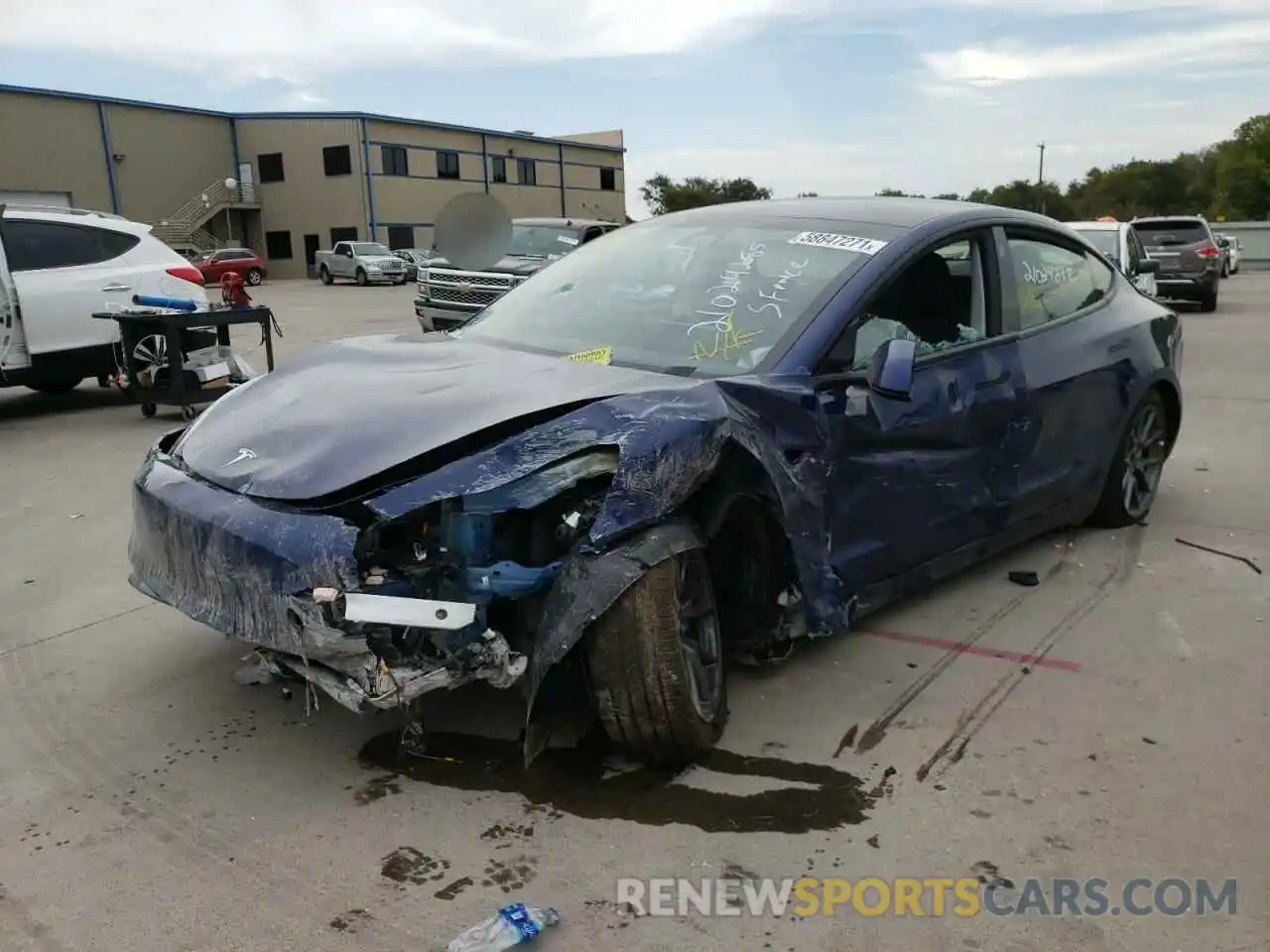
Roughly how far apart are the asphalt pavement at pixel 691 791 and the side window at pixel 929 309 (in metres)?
1.13

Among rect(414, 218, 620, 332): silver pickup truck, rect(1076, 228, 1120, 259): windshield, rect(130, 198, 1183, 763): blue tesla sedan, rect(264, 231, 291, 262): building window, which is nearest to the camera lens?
rect(130, 198, 1183, 763): blue tesla sedan

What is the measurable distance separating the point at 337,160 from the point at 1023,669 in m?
50.9

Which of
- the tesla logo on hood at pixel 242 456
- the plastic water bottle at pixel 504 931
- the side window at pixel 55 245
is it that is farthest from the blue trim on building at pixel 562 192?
the plastic water bottle at pixel 504 931

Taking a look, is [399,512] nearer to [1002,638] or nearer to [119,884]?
[119,884]

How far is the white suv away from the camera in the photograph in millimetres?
8773

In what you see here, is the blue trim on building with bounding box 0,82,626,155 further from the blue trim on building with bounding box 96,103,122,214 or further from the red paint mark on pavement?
the red paint mark on pavement

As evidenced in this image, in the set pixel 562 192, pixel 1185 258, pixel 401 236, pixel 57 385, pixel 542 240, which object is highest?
pixel 562 192

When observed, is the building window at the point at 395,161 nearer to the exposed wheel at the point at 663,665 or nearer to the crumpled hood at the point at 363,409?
the crumpled hood at the point at 363,409

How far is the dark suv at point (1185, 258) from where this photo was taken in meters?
19.0

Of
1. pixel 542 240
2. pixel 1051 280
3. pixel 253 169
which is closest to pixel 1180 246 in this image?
pixel 542 240

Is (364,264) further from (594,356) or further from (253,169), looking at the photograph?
(594,356)

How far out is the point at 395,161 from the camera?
51094 mm

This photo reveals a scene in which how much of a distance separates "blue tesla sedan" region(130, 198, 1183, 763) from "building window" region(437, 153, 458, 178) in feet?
172

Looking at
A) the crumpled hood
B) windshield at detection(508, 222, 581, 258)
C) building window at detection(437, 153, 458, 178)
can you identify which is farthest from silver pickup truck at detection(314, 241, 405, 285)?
the crumpled hood
